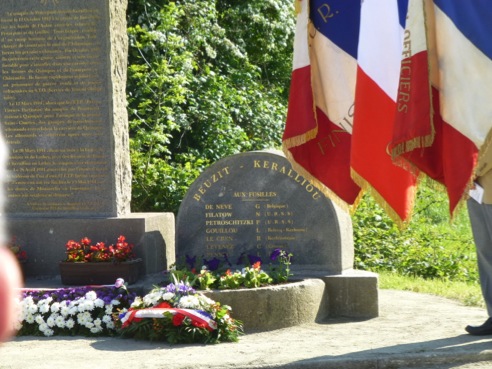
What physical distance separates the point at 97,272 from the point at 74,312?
0.65 m

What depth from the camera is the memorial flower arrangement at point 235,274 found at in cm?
741

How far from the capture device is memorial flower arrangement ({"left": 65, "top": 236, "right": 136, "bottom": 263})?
8086 mm

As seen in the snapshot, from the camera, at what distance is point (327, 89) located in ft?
20.4

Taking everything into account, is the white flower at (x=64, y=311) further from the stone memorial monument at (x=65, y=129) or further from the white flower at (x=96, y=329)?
the stone memorial monument at (x=65, y=129)

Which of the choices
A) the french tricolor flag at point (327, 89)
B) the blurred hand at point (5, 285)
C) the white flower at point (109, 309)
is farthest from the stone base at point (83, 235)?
the blurred hand at point (5, 285)

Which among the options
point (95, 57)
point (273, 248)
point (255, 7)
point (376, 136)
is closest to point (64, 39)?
point (95, 57)

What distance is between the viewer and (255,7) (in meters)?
15.8

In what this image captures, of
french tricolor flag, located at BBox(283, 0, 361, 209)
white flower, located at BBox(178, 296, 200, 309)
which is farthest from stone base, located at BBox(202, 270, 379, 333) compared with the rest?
french tricolor flag, located at BBox(283, 0, 361, 209)

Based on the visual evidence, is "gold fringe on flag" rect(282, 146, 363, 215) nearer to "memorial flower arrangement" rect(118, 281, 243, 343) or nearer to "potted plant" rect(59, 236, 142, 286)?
"memorial flower arrangement" rect(118, 281, 243, 343)

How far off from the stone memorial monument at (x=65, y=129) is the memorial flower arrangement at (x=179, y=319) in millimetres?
1481

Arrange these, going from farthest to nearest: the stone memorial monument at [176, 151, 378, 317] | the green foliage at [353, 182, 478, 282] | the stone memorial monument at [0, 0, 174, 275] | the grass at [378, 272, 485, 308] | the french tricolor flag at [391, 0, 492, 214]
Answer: the green foliage at [353, 182, 478, 282] → the grass at [378, 272, 485, 308] → the stone memorial monument at [0, 0, 174, 275] → the stone memorial monument at [176, 151, 378, 317] → the french tricolor flag at [391, 0, 492, 214]

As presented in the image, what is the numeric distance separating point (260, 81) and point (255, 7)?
1.46 m

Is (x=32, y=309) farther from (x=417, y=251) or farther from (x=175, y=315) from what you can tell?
(x=417, y=251)

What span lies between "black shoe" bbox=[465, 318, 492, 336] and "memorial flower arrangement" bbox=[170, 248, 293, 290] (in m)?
1.67
